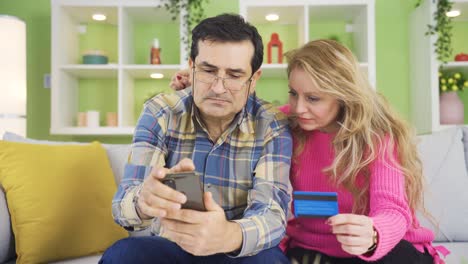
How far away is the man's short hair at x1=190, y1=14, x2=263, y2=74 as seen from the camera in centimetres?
129

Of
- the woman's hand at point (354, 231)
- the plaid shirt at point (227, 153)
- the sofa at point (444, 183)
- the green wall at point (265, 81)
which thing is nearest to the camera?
the woman's hand at point (354, 231)

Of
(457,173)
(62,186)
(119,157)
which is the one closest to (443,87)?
(457,173)

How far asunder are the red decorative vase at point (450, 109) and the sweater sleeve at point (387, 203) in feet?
6.74

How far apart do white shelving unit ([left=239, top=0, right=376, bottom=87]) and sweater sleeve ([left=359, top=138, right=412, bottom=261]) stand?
1.89m

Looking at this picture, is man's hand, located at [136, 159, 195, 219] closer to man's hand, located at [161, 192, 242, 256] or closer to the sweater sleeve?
man's hand, located at [161, 192, 242, 256]

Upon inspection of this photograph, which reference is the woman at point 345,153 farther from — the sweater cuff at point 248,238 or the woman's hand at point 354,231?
the sweater cuff at point 248,238

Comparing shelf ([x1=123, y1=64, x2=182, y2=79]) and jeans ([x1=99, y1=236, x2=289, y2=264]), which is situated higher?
shelf ([x1=123, y1=64, x2=182, y2=79])

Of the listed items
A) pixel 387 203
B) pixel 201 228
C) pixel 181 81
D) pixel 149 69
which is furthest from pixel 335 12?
pixel 201 228

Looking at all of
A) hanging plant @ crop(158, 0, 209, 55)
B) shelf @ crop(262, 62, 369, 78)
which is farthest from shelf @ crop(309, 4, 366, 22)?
hanging plant @ crop(158, 0, 209, 55)

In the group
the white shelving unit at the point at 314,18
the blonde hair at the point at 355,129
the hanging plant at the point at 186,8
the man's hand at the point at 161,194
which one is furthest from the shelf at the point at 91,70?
the man's hand at the point at 161,194

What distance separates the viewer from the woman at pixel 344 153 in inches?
49.3

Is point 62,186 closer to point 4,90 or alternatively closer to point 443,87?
point 4,90

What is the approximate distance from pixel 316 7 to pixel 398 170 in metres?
2.15

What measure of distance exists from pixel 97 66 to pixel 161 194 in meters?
2.41
